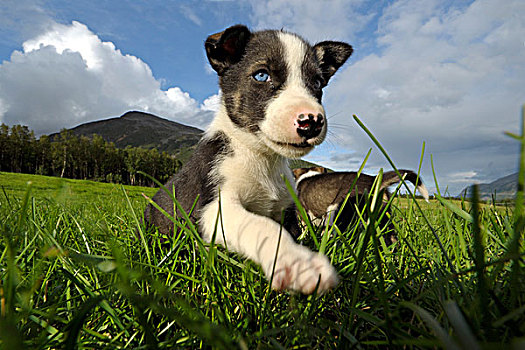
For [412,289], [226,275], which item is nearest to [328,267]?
[412,289]

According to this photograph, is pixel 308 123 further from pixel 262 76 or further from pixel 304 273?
pixel 304 273

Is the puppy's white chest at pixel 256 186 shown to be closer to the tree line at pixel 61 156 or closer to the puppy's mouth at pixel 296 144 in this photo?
the puppy's mouth at pixel 296 144

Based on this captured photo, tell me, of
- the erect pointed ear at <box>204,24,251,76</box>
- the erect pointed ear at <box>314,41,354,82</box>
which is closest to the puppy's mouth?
the erect pointed ear at <box>204,24,251,76</box>

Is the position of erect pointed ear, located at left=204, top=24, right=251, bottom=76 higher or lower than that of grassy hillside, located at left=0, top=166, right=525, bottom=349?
higher

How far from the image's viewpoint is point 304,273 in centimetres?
141

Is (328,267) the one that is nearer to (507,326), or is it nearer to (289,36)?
(507,326)

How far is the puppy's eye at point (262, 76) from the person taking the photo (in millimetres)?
3004

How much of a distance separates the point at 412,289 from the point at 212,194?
1673mm

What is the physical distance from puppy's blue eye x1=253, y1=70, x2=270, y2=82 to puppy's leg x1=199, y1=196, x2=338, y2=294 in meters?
1.26

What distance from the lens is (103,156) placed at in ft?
291

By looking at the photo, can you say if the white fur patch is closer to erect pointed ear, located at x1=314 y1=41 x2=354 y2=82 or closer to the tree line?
erect pointed ear, located at x1=314 y1=41 x2=354 y2=82

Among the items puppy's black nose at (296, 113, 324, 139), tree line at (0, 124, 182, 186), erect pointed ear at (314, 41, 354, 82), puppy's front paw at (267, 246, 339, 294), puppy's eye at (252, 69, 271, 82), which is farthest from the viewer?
tree line at (0, 124, 182, 186)

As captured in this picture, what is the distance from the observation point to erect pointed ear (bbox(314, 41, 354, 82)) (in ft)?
12.6

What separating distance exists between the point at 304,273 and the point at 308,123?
1419 mm
